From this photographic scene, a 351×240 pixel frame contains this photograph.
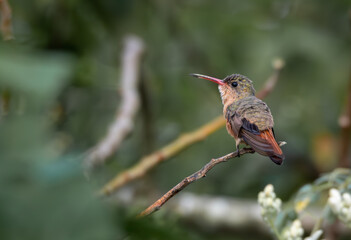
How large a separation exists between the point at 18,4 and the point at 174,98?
1575 millimetres

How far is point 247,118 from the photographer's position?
208 centimetres

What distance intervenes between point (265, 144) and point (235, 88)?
0.78 meters

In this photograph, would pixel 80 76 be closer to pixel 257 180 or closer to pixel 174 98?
pixel 174 98

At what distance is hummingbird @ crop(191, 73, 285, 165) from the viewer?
1.72 metres

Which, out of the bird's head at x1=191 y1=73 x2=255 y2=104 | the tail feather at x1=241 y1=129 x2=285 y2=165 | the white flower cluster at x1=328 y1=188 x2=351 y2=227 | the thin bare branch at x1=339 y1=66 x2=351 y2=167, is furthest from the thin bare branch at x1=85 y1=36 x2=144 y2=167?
the thin bare branch at x1=339 y1=66 x2=351 y2=167

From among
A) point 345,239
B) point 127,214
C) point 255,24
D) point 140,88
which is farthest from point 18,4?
point 127,214

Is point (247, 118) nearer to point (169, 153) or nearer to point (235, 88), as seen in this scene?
point (235, 88)

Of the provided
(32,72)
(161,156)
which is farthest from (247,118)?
(32,72)

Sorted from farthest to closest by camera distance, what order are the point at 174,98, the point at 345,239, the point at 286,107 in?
1. the point at 286,107
2. the point at 174,98
3. the point at 345,239

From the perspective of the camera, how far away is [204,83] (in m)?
5.41

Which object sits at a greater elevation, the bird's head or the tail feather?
the bird's head

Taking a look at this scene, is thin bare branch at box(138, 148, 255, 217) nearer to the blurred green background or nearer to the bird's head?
the bird's head

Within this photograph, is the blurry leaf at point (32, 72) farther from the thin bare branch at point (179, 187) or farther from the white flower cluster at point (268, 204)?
the white flower cluster at point (268, 204)

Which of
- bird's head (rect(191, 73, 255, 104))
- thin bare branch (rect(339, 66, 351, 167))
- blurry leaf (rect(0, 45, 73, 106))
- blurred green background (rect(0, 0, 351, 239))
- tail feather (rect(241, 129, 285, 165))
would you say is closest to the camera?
blurry leaf (rect(0, 45, 73, 106))
